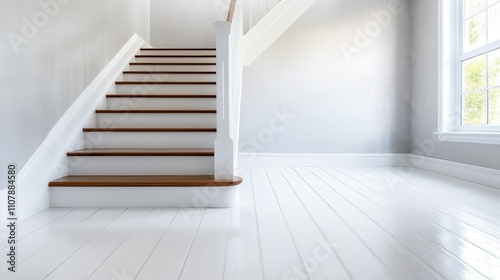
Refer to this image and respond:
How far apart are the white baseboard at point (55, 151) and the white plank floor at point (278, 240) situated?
0.38 ft

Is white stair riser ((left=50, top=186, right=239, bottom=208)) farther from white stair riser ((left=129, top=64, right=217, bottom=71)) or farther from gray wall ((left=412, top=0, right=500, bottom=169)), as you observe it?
gray wall ((left=412, top=0, right=500, bottom=169))

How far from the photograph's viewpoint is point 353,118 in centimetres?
386

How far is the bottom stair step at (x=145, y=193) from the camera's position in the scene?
6.20 ft

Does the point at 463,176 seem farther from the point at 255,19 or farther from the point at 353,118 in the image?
the point at 255,19

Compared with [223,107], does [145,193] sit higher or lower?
lower

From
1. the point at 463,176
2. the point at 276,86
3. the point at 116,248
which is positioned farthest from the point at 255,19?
the point at 116,248

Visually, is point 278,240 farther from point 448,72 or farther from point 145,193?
point 448,72

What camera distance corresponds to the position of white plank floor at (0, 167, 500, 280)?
1.08m

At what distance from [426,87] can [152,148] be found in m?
2.93

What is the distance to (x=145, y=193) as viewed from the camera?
1902mm

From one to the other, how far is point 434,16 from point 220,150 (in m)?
2.81

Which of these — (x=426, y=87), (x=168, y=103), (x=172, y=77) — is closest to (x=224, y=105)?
(x=168, y=103)

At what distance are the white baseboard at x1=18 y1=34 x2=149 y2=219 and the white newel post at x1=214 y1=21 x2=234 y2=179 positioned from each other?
98 cm

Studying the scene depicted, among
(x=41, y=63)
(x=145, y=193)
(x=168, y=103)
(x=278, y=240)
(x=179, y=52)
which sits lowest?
(x=278, y=240)
